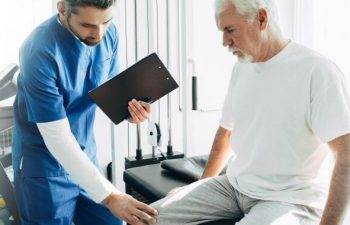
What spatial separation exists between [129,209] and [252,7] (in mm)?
810

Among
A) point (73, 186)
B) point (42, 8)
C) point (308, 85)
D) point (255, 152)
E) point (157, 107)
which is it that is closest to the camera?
point (308, 85)

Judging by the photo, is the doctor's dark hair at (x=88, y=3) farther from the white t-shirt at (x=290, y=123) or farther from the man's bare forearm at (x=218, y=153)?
the man's bare forearm at (x=218, y=153)

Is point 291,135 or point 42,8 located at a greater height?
point 42,8

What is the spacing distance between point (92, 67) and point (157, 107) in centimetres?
139

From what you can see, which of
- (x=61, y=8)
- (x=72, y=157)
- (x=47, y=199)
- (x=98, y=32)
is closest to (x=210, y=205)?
(x=72, y=157)

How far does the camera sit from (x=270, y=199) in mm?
1245

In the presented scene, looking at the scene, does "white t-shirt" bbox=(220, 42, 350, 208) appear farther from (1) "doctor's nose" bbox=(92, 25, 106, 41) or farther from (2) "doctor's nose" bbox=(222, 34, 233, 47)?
(1) "doctor's nose" bbox=(92, 25, 106, 41)

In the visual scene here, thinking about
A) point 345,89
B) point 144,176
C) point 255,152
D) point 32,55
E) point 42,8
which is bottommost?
point 144,176

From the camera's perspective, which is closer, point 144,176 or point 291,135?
point 291,135

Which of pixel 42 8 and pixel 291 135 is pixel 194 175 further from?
pixel 42 8

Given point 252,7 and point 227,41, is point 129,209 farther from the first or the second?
point 252,7

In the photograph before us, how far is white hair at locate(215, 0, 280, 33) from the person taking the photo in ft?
4.16

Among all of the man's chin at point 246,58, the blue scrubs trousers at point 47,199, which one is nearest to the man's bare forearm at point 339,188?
the man's chin at point 246,58

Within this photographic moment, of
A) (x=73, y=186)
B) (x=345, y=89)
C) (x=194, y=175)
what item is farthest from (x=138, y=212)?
(x=345, y=89)
